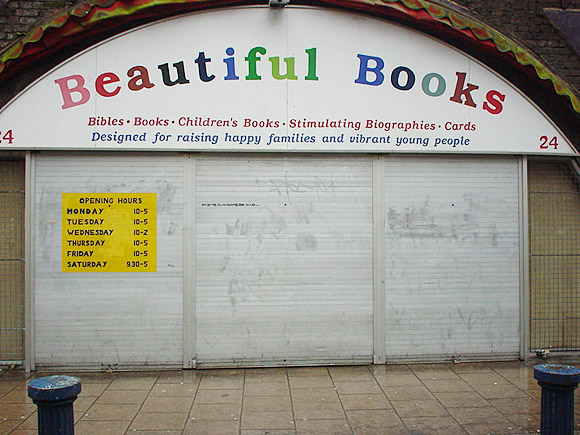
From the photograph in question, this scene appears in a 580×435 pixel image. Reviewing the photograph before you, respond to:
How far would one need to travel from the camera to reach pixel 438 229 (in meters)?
8.37

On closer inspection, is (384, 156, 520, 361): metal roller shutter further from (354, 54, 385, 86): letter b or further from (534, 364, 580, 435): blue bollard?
(534, 364, 580, 435): blue bollard

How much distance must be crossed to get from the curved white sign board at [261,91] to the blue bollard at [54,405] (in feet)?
13.4

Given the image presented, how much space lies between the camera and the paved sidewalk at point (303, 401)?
19.7 feet

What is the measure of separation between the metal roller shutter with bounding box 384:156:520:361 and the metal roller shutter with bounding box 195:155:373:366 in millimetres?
445

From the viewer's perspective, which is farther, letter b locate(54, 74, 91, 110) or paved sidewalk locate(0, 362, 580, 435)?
letter b locate(54, 74, 91, 110)

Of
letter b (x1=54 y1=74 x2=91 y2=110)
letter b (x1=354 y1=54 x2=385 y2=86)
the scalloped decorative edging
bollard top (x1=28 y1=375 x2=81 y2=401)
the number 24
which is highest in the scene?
the scalloped decorative edging

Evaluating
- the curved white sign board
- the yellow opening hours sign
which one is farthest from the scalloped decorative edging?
the yellow opening hours sign

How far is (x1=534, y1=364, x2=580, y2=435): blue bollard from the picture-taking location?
4828mm

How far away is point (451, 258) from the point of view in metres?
8.36

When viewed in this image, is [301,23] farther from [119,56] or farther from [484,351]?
[484,351]

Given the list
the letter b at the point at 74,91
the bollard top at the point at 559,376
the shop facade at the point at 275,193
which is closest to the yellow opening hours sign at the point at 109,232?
the shop facade at the point at 275,193

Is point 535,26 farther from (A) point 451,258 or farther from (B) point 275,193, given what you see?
(B) point 275,193

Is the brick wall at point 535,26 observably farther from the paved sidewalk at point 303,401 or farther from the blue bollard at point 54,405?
the blue bollard at point 54,405

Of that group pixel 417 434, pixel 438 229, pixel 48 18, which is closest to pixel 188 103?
pixel 48 18
